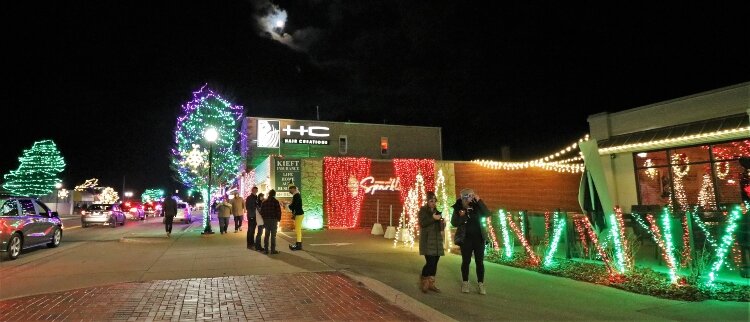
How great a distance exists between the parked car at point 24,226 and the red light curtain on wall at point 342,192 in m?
9.90

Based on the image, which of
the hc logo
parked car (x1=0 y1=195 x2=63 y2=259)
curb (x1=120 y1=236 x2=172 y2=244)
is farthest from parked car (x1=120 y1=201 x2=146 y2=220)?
parked car (x1=0 y1=195 x2=63 y2=259)

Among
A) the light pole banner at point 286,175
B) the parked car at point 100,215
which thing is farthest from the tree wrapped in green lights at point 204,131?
the light pole banner at point 286,175

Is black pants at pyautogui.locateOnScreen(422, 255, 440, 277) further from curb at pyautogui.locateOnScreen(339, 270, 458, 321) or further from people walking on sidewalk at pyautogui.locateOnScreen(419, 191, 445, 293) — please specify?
curb at pyautogui.locateOnScreen(339, 270, 458, 321)

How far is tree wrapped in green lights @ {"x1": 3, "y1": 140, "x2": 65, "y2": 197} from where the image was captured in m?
45.8

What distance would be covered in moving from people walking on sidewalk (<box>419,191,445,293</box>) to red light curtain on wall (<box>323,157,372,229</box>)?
13.2 metres

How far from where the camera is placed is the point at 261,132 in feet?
86.5

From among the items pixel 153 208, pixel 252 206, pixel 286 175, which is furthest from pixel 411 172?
pixel 153 208

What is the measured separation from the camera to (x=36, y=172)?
46281 mm

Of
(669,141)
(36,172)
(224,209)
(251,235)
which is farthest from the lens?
(36,172)

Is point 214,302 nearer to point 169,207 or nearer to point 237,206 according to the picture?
point 169,207

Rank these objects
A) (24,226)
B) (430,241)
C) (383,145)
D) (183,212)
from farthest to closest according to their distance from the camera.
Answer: (383,145)
(183,212)
(24,226)
(430,241)

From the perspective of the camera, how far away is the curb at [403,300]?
572 cm

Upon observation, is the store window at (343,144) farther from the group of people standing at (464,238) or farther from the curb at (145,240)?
the group of people standing at (464,238)

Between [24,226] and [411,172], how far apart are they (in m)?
14.7
